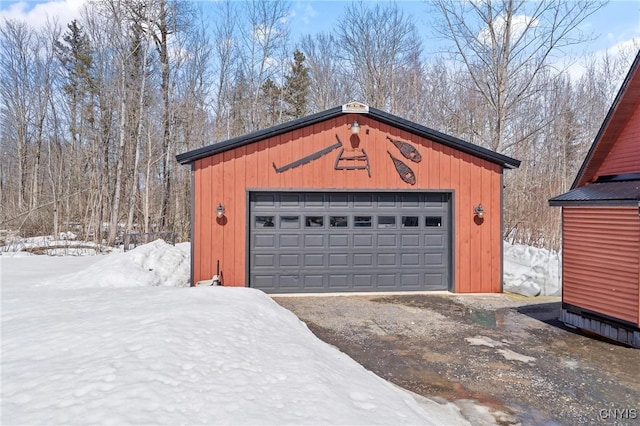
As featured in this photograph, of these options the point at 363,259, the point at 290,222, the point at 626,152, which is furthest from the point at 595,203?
the point at 290,222

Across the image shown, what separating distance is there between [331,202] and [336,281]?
5.71ft

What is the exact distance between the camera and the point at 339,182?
27.5ft

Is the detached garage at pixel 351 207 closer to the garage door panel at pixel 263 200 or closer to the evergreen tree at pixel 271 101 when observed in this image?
the garage door panel at pixel 263 200

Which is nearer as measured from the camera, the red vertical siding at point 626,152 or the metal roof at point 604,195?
the metal roof at point 604,195

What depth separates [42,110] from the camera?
2053 centimetres

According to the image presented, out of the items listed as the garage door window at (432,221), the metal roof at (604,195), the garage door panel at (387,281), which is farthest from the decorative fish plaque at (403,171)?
the metal roof at (604,195)

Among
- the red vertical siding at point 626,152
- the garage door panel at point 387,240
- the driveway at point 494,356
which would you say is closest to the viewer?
the driveway at point 494,356

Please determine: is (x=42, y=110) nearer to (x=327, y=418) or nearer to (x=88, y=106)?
(x=88, y=106)

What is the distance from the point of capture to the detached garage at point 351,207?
8070 mm

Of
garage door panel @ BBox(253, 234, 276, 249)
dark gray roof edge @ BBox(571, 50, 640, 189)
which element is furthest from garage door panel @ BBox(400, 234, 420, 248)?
dark gray roof edge @ BBox(571, 50, 640, 189)

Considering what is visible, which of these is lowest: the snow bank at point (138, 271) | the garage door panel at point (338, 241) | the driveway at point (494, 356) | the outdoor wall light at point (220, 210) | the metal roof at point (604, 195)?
the driveway at point (494, 356)

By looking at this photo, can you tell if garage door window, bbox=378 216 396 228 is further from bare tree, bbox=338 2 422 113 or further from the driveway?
bare tree, bbox=338 2 422 113

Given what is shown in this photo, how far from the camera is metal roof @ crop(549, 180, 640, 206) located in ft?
16.4

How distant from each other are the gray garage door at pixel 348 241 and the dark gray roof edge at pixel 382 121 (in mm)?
1156
